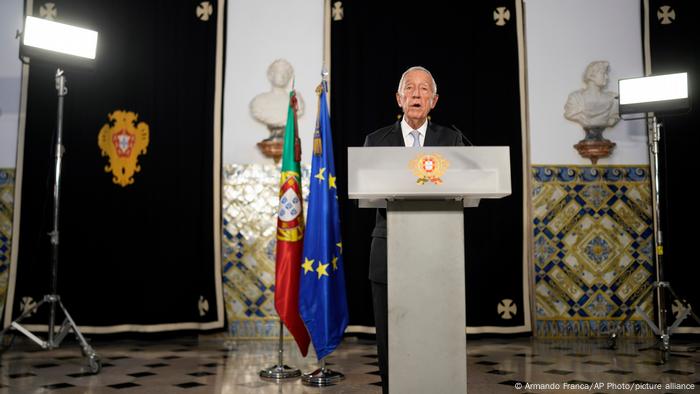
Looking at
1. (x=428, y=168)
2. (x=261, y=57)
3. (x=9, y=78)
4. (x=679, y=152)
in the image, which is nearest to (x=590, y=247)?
(x=679, y=152)

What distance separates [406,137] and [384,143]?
0.10 meters

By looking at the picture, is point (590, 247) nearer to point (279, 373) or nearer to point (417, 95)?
point (279, 373)

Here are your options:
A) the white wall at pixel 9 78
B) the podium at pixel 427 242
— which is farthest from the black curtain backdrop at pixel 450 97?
the podium at pixel 427 242

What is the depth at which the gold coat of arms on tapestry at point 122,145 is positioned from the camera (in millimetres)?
5527

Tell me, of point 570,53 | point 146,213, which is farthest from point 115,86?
point 570,53

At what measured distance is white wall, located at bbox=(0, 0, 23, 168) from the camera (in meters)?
5.62

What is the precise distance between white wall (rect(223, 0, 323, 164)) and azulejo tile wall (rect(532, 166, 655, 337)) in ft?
7.65

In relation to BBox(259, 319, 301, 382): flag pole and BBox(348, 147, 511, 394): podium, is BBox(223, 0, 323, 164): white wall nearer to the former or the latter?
BBox(259, 319, 301, 382): flag pole

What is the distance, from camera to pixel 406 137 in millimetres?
2475

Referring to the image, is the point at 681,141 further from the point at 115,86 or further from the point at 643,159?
the point at 115,86

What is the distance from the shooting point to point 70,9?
18.6 ft

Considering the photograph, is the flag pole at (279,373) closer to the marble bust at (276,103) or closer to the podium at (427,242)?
the podium at (427,242)

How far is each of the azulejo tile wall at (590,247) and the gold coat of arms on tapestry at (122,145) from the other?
145 inches

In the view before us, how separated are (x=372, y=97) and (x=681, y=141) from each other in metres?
2.88
